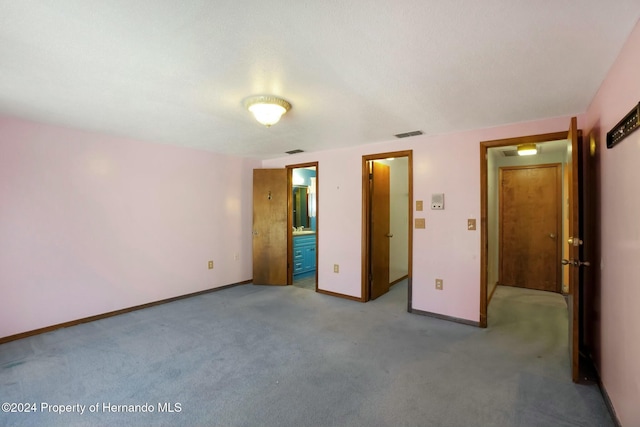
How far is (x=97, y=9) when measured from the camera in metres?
1.36

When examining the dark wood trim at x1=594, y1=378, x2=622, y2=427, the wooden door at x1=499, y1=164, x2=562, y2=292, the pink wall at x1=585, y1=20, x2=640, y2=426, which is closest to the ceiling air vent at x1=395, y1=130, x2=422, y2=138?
the pink wall at x1=585, y1=20, x2=640, y2=426

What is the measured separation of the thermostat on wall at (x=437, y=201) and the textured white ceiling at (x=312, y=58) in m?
0.91

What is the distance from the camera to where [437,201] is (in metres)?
3.51

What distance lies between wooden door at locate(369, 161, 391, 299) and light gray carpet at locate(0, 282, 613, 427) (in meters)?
0.88

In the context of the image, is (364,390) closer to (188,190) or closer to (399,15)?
(399,15)

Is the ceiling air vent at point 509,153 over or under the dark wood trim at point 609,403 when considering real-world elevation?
over

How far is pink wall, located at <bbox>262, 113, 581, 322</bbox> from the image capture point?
3281mm

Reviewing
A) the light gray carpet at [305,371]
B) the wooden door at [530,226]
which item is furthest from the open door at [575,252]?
the wooden door at [530,226]

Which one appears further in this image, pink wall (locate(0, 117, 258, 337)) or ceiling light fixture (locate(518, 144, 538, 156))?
ceiling light fixture (locate(518, 144, 538, 156))

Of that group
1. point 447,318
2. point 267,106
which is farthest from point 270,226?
point 447,318

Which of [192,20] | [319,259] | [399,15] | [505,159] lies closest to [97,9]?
[192,20]

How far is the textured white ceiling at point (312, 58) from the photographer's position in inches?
54.6

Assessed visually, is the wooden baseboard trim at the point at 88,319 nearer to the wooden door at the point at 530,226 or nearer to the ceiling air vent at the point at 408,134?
the ceiling air vent at the point at 408,134

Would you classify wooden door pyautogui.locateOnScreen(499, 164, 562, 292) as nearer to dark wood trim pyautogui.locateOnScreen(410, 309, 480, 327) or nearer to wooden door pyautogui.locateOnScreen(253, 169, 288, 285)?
dark wood trim pyautogui.locateOnScreen(410, 309, 480, 327)
